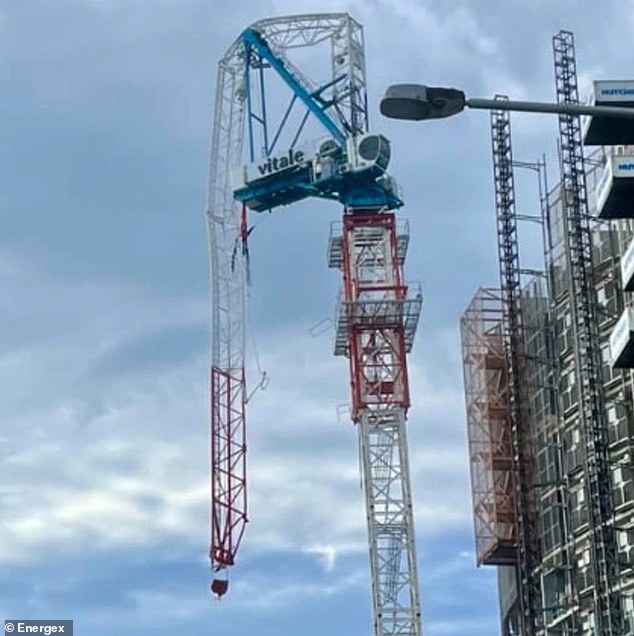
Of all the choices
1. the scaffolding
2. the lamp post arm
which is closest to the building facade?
the scaffolding

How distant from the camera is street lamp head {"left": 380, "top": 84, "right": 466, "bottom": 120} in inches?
765

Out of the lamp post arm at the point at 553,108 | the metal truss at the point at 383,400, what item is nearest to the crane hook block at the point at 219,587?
the metal truss at the point at 383,400

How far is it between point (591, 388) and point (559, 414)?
851 centimetres

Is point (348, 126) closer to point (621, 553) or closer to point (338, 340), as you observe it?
point (338, 340)

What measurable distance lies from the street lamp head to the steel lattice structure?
185ft

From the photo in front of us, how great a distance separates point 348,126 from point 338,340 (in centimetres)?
1360

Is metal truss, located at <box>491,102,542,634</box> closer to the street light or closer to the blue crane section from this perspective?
the blue crane section

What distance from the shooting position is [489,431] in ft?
307

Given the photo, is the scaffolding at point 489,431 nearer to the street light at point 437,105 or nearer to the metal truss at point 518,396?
the metal truss at point 518,396

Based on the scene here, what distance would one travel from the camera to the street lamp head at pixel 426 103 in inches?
765

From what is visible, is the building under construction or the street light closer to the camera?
the street light

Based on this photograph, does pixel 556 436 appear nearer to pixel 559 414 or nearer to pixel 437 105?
pixel 559 414

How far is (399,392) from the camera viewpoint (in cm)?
9231

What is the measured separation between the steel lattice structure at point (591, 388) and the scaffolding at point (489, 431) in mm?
11598
